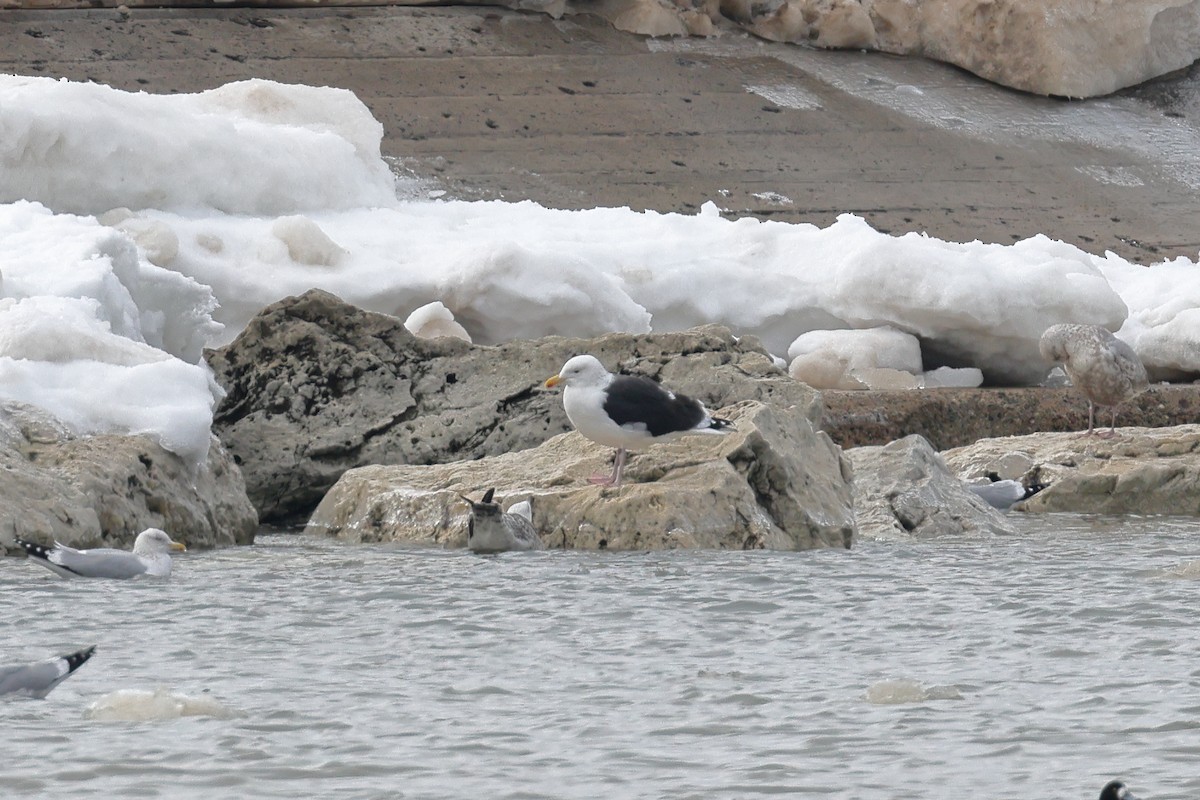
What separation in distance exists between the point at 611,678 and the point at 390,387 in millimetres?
4440

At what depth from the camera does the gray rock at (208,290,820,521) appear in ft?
29.8

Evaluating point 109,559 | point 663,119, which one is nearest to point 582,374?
point 109,559

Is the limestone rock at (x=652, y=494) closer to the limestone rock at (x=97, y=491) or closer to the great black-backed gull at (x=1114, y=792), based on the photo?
the limestone rock at (x=97, y=491)

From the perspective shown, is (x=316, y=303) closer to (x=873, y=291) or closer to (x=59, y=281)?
(x=59, y=281)

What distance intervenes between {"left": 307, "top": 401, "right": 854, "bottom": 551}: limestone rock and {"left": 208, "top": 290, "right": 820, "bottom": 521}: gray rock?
0.64 m

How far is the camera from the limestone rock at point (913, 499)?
861cm

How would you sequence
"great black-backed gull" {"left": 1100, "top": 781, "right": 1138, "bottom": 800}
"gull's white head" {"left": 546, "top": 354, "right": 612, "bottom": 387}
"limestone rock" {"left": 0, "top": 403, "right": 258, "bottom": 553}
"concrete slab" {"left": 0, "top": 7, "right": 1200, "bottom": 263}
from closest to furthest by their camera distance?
1. "great black-backed gull" {"left": 1100, "top": 781, "right": 1138, "bottom": 800}
2. "limestone rock" {"left": 0, "top": 403, "right": 258, "bottom": 553}
3. "gull's white head" {"left": 546, "top": 354, "right": 612, "bottom": 387}
4. "concrete slab" {"left": 0, "top": 7, "right": 1200, "bottom": 263}

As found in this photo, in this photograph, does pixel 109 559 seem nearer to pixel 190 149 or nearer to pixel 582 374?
pixel 582 374

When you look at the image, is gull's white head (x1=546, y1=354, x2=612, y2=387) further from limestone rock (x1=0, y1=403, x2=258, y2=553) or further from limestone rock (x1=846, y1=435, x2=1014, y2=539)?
limestone rock (x1=0, y1=403, x2=258, y2=553)

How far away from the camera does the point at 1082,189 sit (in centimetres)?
1745

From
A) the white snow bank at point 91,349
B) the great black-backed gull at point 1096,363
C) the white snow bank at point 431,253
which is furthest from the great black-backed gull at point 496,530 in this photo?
the great black-backed gull at point 1096,363

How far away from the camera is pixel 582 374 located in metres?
7.85

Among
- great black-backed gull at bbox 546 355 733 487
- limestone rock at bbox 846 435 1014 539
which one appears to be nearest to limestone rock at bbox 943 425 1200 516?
limestone rock at bbox 846 435 1014 539

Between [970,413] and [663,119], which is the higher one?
[663,119]
